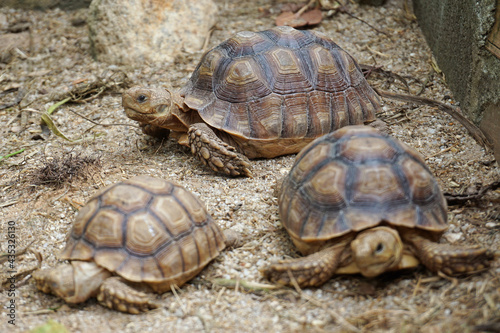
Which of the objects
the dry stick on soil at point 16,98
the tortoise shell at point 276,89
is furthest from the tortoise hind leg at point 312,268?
the dry stick on soil at point 16,98

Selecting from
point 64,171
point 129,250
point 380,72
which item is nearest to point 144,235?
point 129,250

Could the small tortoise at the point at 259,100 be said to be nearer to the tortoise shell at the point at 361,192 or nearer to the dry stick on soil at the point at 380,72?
the dry stick on soil at the point at 380,72

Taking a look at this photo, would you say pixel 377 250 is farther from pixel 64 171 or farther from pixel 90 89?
pixel 90 89

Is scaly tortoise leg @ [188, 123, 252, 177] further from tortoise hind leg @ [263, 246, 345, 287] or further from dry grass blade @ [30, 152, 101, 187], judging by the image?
tortoise hind leg @ [263, 246, 345, 287]

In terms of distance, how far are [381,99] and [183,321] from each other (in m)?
3.08

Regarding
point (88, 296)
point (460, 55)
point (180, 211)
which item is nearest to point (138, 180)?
point (180, 211)

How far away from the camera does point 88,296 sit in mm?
2809

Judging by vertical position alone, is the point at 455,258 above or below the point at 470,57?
below

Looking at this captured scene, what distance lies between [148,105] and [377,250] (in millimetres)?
2395

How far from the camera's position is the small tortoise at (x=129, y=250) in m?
2.76

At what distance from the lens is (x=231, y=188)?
3971 millimetres

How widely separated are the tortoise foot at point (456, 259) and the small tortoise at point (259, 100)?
64.1 inches

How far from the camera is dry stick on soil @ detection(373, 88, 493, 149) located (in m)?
4.01

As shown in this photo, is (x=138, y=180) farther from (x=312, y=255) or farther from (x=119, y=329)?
(x=312, y=255)
